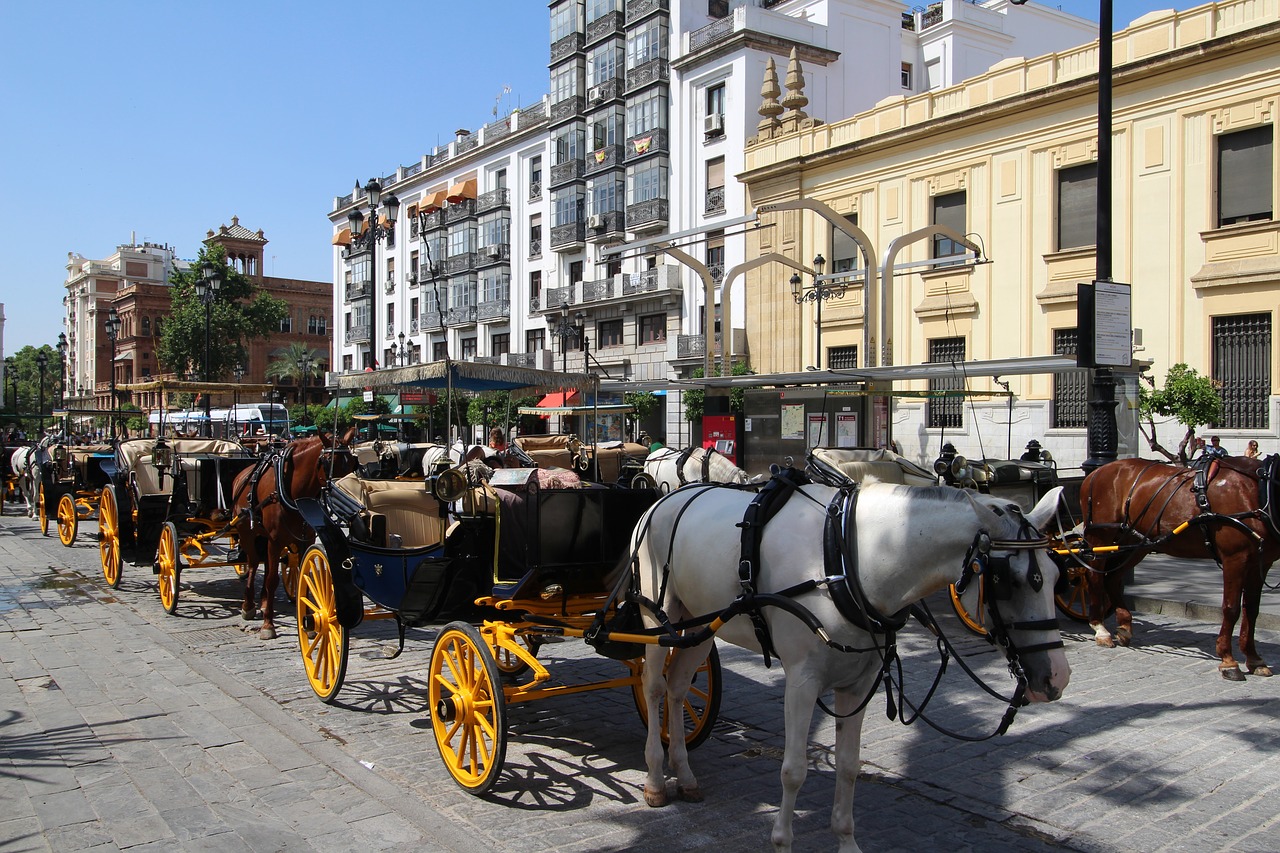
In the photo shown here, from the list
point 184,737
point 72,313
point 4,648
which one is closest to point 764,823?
point 184,737

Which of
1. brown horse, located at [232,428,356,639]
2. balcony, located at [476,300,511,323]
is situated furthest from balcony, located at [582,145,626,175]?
brown horse, located at [232,428,356,639]

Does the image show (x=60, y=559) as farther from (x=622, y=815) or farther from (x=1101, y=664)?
(x=1101, y=664)

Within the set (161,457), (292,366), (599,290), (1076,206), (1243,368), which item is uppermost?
(599,290)

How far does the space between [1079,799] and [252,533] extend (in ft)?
24.2

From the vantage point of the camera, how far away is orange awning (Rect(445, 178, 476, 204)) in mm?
49375

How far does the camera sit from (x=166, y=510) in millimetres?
11133

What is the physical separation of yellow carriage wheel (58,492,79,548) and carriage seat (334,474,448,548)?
10512 mm

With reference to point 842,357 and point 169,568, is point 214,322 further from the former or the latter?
point 169,568

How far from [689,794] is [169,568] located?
23.2 feet

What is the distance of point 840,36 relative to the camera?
35.8 metres

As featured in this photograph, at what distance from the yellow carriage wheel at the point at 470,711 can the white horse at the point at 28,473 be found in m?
18.1

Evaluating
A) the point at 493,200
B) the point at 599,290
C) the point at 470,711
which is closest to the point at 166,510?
the point at 470,711

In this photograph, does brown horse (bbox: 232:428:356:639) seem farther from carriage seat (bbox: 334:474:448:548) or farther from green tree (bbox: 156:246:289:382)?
green tree (bbox: 156:246:289:382)

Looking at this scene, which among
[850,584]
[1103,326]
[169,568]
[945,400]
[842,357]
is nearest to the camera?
[850,584]
